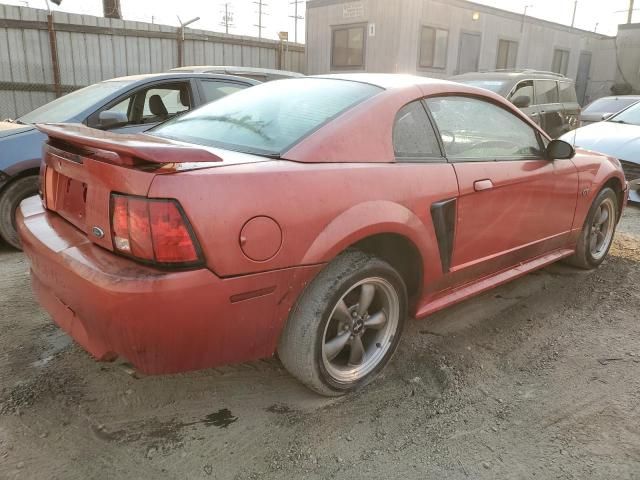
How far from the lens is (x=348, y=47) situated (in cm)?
1537

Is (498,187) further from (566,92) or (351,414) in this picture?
(566,92)

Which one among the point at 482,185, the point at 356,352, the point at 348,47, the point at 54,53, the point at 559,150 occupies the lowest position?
the point at 356,352

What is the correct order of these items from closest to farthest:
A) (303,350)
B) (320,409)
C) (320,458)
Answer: (320,458)
(303,350)
(320,409)

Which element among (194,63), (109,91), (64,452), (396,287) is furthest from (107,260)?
(194,63)

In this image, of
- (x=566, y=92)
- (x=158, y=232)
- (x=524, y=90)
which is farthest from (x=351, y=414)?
(x=566, y=92)

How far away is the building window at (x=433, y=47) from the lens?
14841 mm

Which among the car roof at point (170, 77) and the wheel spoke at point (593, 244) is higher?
the car roof at point (170, 77)

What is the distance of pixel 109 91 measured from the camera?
484 cm

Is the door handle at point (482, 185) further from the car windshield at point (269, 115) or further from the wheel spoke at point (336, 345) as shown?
the wheel spoke at point (336, 345)

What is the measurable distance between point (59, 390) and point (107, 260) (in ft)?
2.97

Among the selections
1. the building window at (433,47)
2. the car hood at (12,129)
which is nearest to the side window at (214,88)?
the car hood at (12,129)

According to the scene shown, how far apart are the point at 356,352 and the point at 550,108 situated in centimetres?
850

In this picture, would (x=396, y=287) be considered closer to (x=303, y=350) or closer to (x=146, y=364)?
(x=303, y=350)

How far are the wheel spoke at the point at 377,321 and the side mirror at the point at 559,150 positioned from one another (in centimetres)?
173
